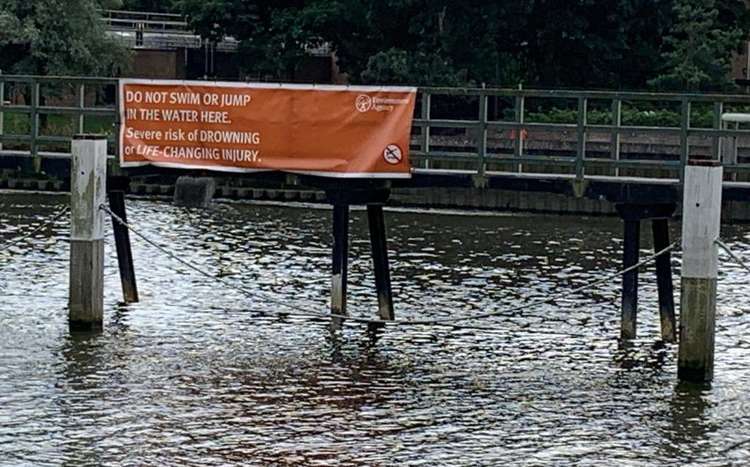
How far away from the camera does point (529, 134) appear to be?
40594 mm

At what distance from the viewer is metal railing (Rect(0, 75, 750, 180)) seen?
23.9m

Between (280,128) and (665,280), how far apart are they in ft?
16.4

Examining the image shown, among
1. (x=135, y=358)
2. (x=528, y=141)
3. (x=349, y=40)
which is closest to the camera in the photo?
(x=135, y=358)

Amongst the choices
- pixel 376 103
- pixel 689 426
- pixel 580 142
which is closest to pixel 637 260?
pixel 580 142

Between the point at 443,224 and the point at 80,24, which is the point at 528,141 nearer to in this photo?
the point at 443,224

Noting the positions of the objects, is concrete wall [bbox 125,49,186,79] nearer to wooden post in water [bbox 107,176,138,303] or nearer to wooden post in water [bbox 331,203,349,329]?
wooden post in water [bbox 107,176,138,303]

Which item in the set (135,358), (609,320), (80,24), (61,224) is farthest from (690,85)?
(135,358)

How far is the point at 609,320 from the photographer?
2428cm

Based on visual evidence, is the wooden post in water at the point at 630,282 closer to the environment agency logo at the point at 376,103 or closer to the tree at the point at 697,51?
the environment agency logo at the point at 376,103

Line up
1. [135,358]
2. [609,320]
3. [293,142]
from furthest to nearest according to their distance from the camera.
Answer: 1. [609,320]
2. [293,142]
3. [135,358]

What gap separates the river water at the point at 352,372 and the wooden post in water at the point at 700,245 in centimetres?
79

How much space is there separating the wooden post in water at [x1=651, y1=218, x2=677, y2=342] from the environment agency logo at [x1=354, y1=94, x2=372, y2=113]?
369 centimetres

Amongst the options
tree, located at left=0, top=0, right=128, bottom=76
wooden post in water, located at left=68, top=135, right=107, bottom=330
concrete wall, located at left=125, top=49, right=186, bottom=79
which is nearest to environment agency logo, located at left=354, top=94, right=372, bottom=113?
wooden post in water, located at left=68, top=135, right=107, bottom=330

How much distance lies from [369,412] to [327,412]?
40cm
